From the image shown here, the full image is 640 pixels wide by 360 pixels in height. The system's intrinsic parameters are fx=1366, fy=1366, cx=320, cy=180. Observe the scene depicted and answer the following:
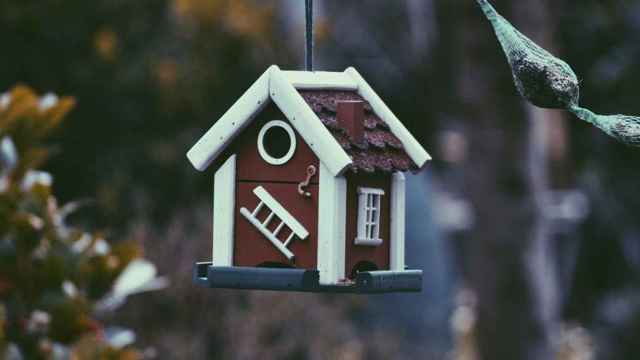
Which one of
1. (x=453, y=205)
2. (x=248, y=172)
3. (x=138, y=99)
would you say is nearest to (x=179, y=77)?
(x=138, y=99)

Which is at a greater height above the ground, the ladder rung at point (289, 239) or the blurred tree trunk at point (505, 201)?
the blurred tree trunk at point (505, 201)

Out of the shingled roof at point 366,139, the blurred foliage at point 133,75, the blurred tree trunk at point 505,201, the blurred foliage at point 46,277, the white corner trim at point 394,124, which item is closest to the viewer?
the shingled roof at point 366,139

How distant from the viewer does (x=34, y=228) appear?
4004 mm

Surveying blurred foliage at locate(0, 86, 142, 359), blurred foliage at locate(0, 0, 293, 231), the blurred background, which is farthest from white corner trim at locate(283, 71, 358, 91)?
blurred foliage at locate(0, 0, 293, 231)

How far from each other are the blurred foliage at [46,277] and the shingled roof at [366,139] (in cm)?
96

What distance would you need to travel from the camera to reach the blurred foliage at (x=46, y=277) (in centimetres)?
397

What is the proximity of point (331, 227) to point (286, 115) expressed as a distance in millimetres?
293

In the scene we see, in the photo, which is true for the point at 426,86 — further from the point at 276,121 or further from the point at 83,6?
the point at 276,121

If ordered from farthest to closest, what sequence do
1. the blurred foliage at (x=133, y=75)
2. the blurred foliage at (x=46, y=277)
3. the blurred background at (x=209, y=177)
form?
the blurred foliage at (x=133, y=75) < the blurred background at (x=209, y=177) < the blurred foliage at (x=46, y=277)

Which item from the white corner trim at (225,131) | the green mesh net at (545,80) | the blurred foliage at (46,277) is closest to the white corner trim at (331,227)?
the white corner trim at (225,131)

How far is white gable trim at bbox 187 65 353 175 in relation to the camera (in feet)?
10.5

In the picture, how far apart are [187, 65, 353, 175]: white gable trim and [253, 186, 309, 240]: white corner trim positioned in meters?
0.16

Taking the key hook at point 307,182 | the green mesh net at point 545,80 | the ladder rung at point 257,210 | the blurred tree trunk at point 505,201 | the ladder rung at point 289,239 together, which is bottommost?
the ladder rung at point 289,239

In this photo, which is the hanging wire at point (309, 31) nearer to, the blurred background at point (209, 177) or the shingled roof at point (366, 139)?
the shingled roof at point (366, 139)
